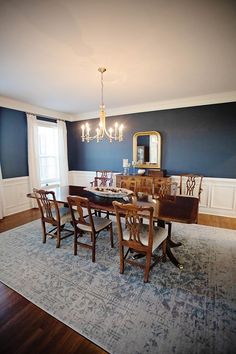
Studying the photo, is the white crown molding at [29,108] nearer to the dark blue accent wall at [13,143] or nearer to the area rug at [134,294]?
the dark blue accent wall at [13,143]

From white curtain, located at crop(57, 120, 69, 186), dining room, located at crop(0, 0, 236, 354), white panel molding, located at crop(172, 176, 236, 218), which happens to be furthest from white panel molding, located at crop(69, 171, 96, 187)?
white panel molding, located at crop(172, 176, 236, 218)

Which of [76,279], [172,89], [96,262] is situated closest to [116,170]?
[172,89]

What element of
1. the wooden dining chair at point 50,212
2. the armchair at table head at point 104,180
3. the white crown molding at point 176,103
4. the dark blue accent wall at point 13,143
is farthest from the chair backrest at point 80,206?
the white crown molding at point 176,103

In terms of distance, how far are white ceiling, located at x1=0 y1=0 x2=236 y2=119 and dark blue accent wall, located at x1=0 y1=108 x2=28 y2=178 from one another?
74 centimetres

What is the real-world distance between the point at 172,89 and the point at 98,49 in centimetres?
182

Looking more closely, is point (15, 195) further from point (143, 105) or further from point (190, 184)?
point (190, 184)

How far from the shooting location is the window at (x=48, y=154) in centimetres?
490

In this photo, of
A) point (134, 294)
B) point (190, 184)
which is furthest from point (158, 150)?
point (134, 294)

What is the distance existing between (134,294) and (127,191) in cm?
139

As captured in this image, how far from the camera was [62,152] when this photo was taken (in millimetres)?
5289

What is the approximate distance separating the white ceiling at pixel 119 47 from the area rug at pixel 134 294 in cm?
258

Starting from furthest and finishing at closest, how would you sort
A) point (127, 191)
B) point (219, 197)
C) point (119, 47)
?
point (219, 197) < point (127, 191) < point (119, 47)

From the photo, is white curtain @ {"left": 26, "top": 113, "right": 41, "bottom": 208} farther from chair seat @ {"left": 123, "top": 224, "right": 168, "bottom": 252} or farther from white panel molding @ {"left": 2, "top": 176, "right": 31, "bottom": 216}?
chair seat @ {"left": 123, "top": 224, "right": 168, "bottom": 252}

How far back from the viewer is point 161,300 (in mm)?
1719
